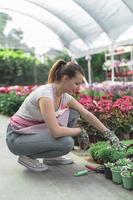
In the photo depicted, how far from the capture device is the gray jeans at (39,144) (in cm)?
486

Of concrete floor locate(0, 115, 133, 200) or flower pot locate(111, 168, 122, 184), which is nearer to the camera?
concrete floor locate(0, 115, 133, 200)

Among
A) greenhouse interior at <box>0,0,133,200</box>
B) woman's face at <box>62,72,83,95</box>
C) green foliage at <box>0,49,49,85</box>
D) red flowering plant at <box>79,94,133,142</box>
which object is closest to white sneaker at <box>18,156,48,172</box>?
greenhouse interior at <box>0,0,133,200</box>

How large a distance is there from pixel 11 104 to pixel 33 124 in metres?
6.80

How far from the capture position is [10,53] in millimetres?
22562

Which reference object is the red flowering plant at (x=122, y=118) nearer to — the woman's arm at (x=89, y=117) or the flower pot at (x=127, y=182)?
the woman's arm at (x=89, y=117)

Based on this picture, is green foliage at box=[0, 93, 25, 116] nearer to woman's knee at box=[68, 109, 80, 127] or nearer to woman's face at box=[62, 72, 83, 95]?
woman's knee at box=[68, 109, 80, 127]

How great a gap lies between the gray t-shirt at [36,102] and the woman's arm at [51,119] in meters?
0.08

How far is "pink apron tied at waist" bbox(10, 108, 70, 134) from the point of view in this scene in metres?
4.99

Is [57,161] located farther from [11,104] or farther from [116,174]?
[11,104]

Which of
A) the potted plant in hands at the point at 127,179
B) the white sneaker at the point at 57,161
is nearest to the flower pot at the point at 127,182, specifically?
the potted plant in hands at the point at 127,179

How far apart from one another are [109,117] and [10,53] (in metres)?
16.4

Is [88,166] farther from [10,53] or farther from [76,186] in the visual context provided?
[10,53]

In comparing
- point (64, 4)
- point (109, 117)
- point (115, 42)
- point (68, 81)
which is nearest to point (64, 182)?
point (68, 81)

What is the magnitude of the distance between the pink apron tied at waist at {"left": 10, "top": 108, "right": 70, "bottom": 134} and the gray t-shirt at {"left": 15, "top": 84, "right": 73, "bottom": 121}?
0.16ft
